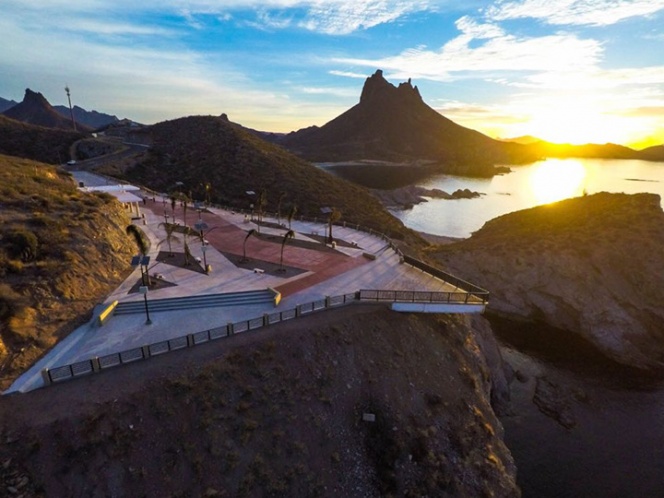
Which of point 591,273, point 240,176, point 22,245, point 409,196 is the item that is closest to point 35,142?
point 240,176

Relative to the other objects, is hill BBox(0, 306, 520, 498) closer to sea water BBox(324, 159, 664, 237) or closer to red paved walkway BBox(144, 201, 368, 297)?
red paved walkway BBox(144, 201, 368, 297)

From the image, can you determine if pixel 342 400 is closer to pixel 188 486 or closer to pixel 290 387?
pixel 290 387

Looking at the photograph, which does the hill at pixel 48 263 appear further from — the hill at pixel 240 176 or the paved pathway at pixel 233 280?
the hill at pixel 240 176

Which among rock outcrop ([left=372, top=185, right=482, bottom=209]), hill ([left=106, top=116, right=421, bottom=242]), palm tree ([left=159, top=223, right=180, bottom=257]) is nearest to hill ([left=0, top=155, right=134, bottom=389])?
palm tree ([left=159, top=223, right=180, bottom=257])

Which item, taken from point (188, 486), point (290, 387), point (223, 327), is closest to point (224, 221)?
point (223, 327)

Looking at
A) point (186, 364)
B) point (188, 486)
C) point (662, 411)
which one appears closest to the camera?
point (188, 486)

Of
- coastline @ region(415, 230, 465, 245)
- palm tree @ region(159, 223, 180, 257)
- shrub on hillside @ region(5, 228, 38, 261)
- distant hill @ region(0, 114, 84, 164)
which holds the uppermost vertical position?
distant hill @ region(0, 114, 84, 164)

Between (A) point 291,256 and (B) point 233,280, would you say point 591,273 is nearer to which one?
(A) point 291,256
